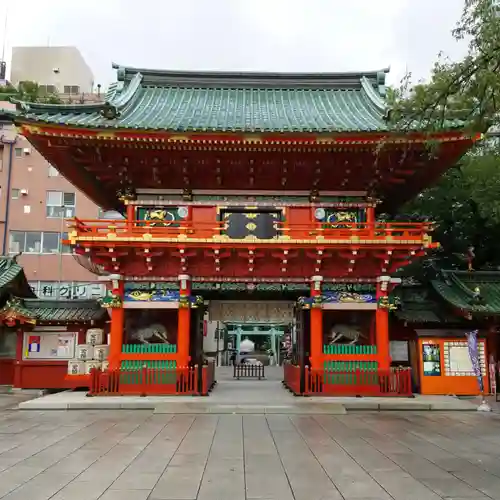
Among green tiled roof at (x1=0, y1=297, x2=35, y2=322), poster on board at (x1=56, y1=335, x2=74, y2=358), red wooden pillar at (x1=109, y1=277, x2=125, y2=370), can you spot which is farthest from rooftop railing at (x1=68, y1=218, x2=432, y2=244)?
poster on board at (x1=56, y1=335, x2=74, y2=358)

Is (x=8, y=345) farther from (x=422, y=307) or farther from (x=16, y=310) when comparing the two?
(x=422, y=307)

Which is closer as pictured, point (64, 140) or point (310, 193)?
point (64, 140)

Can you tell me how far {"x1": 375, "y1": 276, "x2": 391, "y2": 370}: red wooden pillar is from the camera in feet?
56.3

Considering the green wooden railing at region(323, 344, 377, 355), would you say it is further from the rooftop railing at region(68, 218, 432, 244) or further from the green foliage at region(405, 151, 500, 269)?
the green foliage at region(405, 151, 500, 269)

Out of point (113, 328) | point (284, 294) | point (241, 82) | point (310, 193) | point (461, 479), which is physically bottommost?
point (461, 479)

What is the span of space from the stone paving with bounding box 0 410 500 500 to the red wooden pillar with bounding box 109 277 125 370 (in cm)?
305

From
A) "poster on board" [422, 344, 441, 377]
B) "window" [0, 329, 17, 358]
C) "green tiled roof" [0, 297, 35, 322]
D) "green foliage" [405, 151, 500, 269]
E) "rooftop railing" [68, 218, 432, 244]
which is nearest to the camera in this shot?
"rooftop railing" [68, 218, 432, 244]

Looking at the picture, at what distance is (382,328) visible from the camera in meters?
17.3

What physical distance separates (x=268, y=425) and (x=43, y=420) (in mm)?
5736

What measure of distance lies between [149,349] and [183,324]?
4.46 ft

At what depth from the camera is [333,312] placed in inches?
770

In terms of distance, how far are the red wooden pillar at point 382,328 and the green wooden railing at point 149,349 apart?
6721 millimetres

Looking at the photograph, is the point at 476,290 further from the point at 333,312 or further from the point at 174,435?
the point at 174,435

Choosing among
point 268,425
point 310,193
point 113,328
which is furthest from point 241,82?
point 268,425
